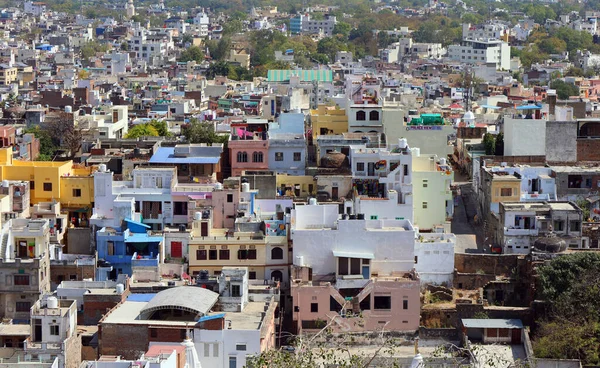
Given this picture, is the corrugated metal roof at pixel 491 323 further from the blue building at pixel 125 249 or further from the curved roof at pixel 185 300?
the blue building at pixel 125 249

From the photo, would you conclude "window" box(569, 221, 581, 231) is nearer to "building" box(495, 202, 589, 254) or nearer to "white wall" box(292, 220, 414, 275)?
"building" box(495, 202, 589, 254)

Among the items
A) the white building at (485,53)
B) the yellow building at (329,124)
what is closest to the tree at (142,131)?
the yellow building at (329,124)

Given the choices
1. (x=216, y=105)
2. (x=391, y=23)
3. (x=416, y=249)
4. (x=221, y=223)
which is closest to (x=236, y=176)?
(x=221, y=223)

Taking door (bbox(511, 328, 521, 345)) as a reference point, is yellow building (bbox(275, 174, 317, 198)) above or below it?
above

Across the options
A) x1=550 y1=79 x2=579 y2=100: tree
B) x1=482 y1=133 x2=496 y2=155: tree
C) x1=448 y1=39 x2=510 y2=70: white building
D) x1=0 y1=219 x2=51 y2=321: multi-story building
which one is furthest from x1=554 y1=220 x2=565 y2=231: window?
x1=448 y1=39 x2=510 y2=70: white building

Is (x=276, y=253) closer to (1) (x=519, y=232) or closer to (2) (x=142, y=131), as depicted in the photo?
(1) (x=519, y=232)
